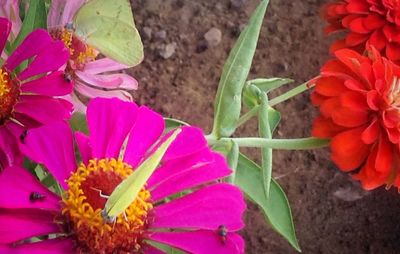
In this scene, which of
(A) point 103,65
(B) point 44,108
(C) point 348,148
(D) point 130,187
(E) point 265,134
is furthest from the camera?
(A) point 103,65

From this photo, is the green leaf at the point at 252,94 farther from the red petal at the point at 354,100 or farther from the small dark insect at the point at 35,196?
the small dark insect at the point at 35,196

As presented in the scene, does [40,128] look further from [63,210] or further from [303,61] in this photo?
[303,61]

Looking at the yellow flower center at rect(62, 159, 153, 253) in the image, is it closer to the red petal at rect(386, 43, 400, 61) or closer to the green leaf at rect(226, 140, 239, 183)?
the green leaf at rect(226, 140, 239, 183)

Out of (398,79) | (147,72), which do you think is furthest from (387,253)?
(398,79)

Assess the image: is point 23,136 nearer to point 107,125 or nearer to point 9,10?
point 107,125

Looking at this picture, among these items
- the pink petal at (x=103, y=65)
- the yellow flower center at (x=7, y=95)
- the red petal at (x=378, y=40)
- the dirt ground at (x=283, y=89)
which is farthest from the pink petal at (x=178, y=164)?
the dirt ground at (x=283, y=89)

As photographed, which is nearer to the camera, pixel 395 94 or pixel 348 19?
pixel 395 94

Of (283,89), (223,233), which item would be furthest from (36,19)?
(283,89)
